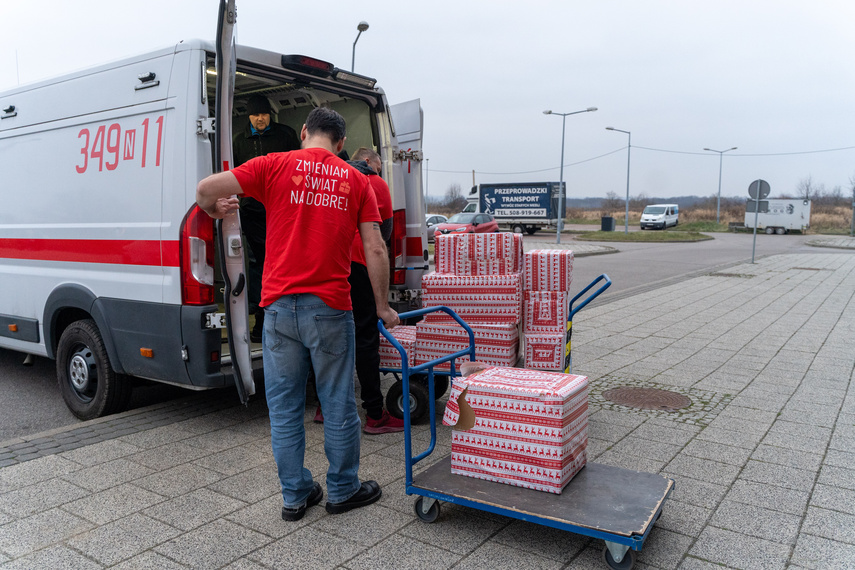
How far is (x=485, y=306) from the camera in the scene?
15.5 ft

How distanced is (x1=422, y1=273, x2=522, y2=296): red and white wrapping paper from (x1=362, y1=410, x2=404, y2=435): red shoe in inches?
38.4

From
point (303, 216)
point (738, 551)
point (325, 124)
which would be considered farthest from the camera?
point (325, 124)

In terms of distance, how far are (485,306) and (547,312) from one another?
1.52 ft

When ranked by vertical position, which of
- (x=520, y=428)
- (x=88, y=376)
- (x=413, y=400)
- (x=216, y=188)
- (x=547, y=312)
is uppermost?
(x=216, y=188)

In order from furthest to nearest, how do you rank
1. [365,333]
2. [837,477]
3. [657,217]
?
[657,217]
[365,333]
[837,477]

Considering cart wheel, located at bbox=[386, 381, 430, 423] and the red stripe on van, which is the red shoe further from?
the red stripe on van

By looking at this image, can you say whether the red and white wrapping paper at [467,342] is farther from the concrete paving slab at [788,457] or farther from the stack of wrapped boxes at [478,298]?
the concrete paving slab at [788,457]

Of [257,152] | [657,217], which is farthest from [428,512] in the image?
[657,217]

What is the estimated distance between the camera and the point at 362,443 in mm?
4586

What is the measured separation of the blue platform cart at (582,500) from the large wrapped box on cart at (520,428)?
0.07 meters

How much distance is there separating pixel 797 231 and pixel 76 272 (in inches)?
2098

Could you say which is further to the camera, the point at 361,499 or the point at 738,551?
the point at 361,499

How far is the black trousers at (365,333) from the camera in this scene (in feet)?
15.2

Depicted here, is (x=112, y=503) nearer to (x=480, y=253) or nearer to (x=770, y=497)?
(x=480, y=253)
